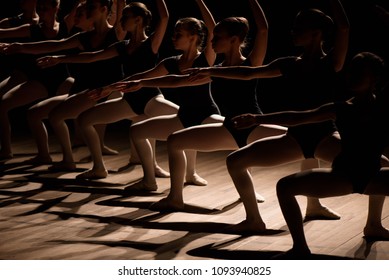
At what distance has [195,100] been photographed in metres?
5.01

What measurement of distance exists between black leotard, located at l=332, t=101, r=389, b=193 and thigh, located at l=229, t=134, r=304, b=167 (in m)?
0.45

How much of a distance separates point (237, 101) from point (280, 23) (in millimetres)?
2431

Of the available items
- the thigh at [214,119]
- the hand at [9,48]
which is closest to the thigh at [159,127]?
the thigh at [214,119]

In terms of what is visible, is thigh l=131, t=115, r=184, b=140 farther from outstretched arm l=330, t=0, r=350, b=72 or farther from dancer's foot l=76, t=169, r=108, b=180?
outstretched arm l=330, t=0, r=350, b=72

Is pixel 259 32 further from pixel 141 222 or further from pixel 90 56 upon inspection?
pixel 90 56

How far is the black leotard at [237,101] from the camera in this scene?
461 cm

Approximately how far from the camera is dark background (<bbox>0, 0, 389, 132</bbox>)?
254 inches

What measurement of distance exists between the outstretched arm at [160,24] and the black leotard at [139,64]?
0.05m

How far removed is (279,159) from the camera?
13.7 ft

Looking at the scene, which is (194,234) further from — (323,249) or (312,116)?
(312,116)

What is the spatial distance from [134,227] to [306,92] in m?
1.20

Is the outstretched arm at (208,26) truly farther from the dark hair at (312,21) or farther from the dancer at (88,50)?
the dark hair at (312,21)

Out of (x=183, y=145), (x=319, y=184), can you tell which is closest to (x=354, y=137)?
(x=319, y=184)

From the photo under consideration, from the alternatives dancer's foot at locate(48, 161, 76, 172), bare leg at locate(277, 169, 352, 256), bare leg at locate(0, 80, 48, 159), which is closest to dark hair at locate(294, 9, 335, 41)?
bare leg at locate(277, 169, 352, 256)
